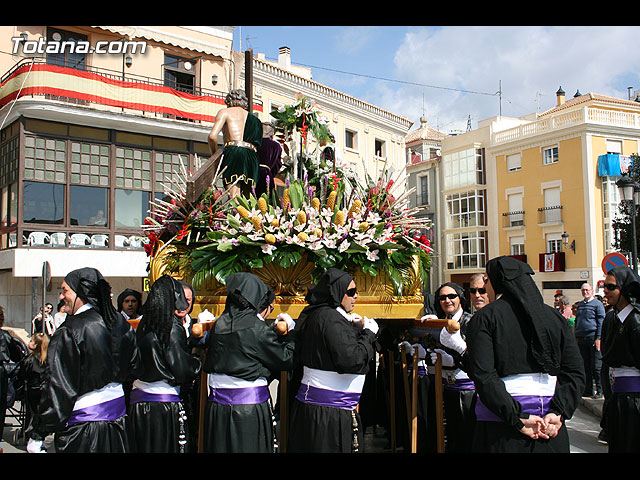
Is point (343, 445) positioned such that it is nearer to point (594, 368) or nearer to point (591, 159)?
point (594, 368)

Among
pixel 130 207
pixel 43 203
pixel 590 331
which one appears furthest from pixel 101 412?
pixel 130 207

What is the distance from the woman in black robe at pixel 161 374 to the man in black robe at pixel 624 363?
10.6 feet

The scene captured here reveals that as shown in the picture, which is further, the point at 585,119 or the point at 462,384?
the point at 585,119

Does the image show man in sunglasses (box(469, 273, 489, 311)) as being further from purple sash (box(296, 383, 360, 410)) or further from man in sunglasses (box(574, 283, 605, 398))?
man in sunglasses (box(574, 283, 605, 398))

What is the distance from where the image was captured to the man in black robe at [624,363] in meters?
4.46

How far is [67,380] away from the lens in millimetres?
3459

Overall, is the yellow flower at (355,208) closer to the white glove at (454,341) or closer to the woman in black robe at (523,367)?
the white glove at (454,341)

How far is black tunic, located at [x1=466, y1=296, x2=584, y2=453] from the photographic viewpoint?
10.2 feet

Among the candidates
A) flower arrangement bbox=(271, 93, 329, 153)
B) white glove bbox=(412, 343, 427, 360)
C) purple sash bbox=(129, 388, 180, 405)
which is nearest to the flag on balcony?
flower arrangement bbox=(271, 93, 329, 153)

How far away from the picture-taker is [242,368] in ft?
13.0

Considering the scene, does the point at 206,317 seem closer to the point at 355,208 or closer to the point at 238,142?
the point at 355,208

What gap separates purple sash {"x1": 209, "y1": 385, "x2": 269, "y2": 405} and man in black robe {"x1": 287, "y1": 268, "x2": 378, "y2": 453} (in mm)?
296

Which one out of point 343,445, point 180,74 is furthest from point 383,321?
point 180,74

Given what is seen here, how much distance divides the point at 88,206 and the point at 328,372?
13146mm
